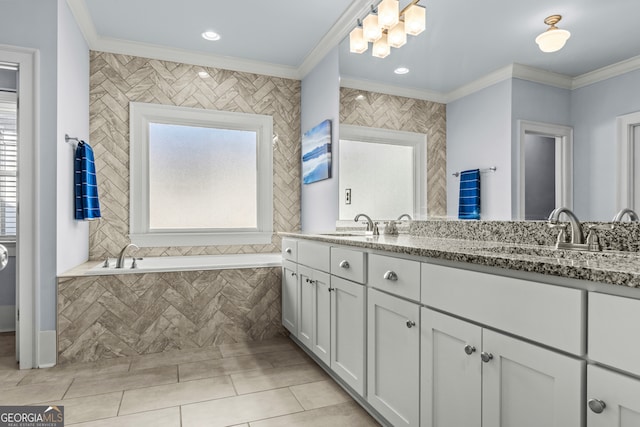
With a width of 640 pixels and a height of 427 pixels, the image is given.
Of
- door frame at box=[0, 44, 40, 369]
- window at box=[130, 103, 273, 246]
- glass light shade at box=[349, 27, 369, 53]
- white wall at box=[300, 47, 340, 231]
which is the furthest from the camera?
window at box=[130, 103, 273, 246]

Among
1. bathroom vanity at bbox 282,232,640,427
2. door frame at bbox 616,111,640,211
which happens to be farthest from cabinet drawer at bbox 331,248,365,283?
door frame at bbox 616,111,640,211

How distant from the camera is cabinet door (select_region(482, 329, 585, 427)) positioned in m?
0.90

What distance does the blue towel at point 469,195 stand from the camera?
6.43 feet

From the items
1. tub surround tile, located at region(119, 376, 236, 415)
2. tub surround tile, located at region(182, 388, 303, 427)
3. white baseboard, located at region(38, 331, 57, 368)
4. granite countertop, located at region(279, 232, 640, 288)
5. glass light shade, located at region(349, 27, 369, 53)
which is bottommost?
tub surround tile, located at region(119, 376, 236, 415)

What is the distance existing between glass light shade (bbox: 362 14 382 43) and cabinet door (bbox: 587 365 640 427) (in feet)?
7.71

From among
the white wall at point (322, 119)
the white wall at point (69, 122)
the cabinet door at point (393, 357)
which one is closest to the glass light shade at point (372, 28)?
the white wall at point (322, 119)

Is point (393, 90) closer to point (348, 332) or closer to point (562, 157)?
point (562, 157)

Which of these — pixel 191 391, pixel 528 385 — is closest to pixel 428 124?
pixel 528 385

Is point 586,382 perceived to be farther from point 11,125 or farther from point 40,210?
point 11,125

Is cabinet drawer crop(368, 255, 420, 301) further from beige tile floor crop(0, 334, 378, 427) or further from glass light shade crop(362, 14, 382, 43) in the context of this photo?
glass light shade crop(362, 14, 382, 43)

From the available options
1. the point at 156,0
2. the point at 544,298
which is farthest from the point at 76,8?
the point at 544,298

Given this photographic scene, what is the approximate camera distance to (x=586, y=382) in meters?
0.86

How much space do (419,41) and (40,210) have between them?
103 inches

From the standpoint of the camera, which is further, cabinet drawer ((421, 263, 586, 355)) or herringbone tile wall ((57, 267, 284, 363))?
herringbone tile wall ((57, 267, 284, 363))
